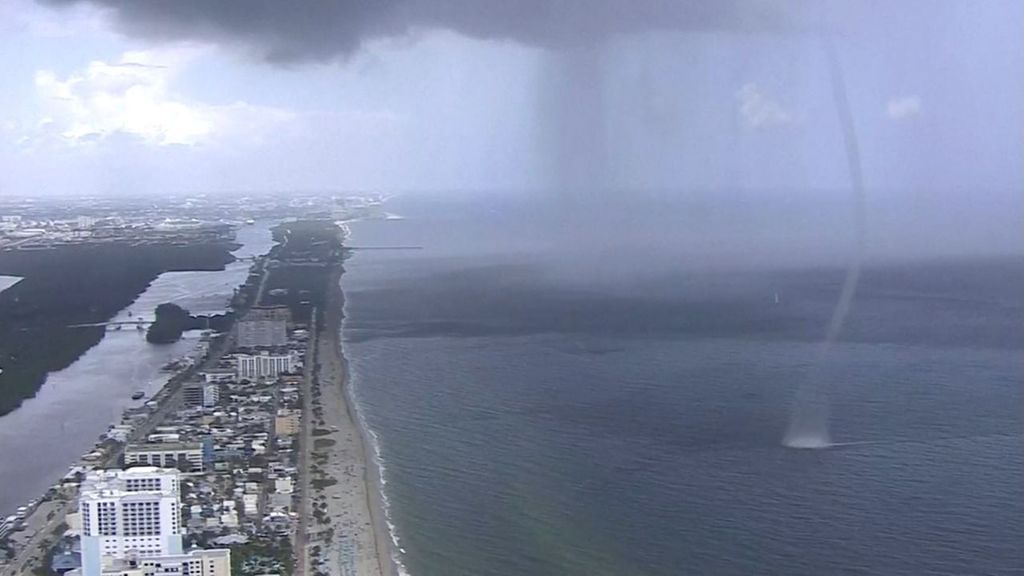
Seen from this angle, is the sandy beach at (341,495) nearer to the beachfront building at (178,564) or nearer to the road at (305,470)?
the road at (305,470)

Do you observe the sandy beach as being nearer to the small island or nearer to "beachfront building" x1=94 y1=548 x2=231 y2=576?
"beachfront building" x1=94 y1=548 x2=231 y2=576

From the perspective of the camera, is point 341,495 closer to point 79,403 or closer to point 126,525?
point 126,525

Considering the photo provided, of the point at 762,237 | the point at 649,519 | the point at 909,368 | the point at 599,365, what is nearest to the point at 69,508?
the point at 649,519

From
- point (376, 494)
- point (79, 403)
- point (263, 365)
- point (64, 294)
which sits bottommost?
point (79, 403)

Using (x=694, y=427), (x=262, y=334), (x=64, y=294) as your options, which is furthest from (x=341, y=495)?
(x=64, y=294)

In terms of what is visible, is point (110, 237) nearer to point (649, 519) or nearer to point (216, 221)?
point (216, 221)

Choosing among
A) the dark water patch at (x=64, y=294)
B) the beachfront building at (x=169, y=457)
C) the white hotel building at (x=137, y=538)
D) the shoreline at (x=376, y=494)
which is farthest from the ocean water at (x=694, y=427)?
the dark water patch at (x=64, y=294)

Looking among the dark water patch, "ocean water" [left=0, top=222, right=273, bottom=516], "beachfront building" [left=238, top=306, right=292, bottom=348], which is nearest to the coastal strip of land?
"ocean water" [left=0, top=222, right=273, bottom=516]
